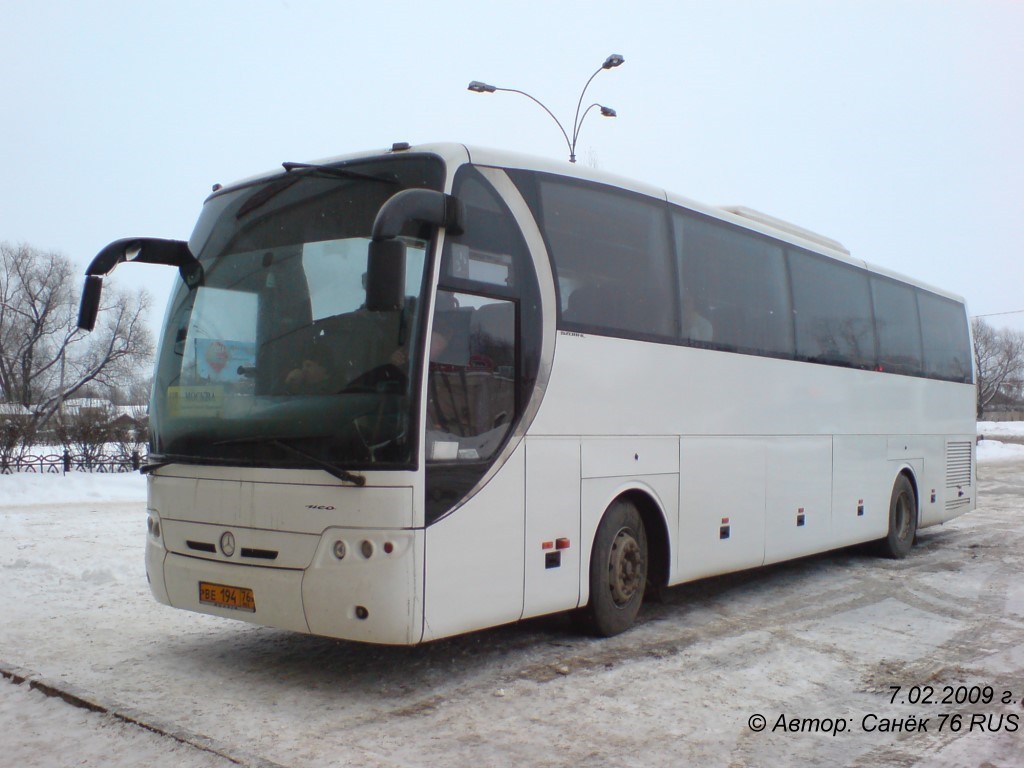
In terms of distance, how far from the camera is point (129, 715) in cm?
582

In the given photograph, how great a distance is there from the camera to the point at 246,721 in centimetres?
582

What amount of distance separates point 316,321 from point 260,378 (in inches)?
21.4

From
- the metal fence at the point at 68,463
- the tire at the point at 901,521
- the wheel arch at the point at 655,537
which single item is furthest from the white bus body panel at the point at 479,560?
the metal fence at the point at 68,463

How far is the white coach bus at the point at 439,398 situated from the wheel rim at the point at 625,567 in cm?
2

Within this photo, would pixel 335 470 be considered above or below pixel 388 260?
below

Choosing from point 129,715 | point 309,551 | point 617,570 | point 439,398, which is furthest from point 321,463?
point 617,570

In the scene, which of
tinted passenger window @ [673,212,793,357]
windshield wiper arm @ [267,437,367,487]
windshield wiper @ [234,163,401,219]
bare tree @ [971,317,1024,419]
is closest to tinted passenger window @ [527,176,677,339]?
tinted passenger window @ [673,212,793,357]

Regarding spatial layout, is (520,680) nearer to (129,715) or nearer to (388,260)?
(129,715)

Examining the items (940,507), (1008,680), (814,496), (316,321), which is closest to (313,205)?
(316,321)

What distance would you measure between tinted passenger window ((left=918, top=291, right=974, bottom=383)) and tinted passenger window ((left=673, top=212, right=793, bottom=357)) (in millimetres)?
4837

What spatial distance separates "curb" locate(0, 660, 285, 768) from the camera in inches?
203

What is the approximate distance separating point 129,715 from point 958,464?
13547 millimetres

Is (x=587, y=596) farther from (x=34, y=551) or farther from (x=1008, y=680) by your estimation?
(x=34, y=551)

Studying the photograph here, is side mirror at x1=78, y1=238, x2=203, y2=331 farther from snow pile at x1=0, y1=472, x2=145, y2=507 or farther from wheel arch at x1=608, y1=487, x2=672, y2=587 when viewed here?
snow pile at x1=0, y1=472, x2=145, y2=507
